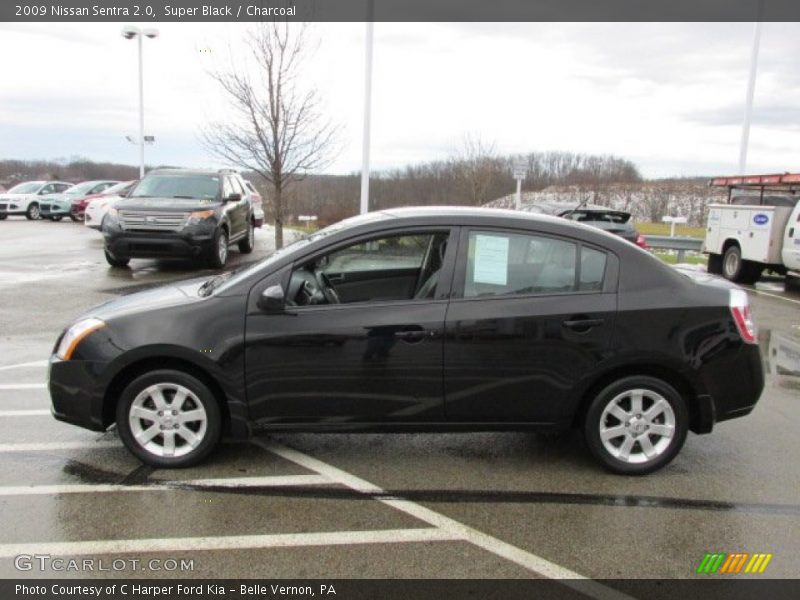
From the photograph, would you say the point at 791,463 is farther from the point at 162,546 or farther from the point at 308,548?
the point at 162,546

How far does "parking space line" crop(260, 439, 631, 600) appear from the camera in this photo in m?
3.06

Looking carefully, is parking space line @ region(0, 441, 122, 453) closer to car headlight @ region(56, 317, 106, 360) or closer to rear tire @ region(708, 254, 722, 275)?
car headlight @ region(56, 317, 106, 360)

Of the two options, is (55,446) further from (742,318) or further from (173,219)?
(173,219)

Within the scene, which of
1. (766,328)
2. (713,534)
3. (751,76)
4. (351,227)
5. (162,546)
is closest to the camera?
(162,546)

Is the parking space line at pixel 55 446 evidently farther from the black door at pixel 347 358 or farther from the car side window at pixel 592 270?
the car side window at pixel 592 270

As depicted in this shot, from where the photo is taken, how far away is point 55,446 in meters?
4.49

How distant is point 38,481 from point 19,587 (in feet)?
3.66

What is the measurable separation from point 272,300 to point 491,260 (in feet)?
4.51

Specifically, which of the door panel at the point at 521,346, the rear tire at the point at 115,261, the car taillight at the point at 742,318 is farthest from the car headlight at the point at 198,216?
the car taillight at the point at 742,318

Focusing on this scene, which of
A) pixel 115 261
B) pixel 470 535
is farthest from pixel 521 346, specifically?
pixel 115 261

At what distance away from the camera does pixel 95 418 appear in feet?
13.5

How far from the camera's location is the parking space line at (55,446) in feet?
14.5

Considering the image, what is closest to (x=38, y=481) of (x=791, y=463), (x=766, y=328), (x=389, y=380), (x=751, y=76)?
(x=389, y=380)

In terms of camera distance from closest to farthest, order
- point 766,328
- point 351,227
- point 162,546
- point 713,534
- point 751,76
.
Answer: point 162,546
point 713,534
point 351,227
point 766,328
point 751,76
